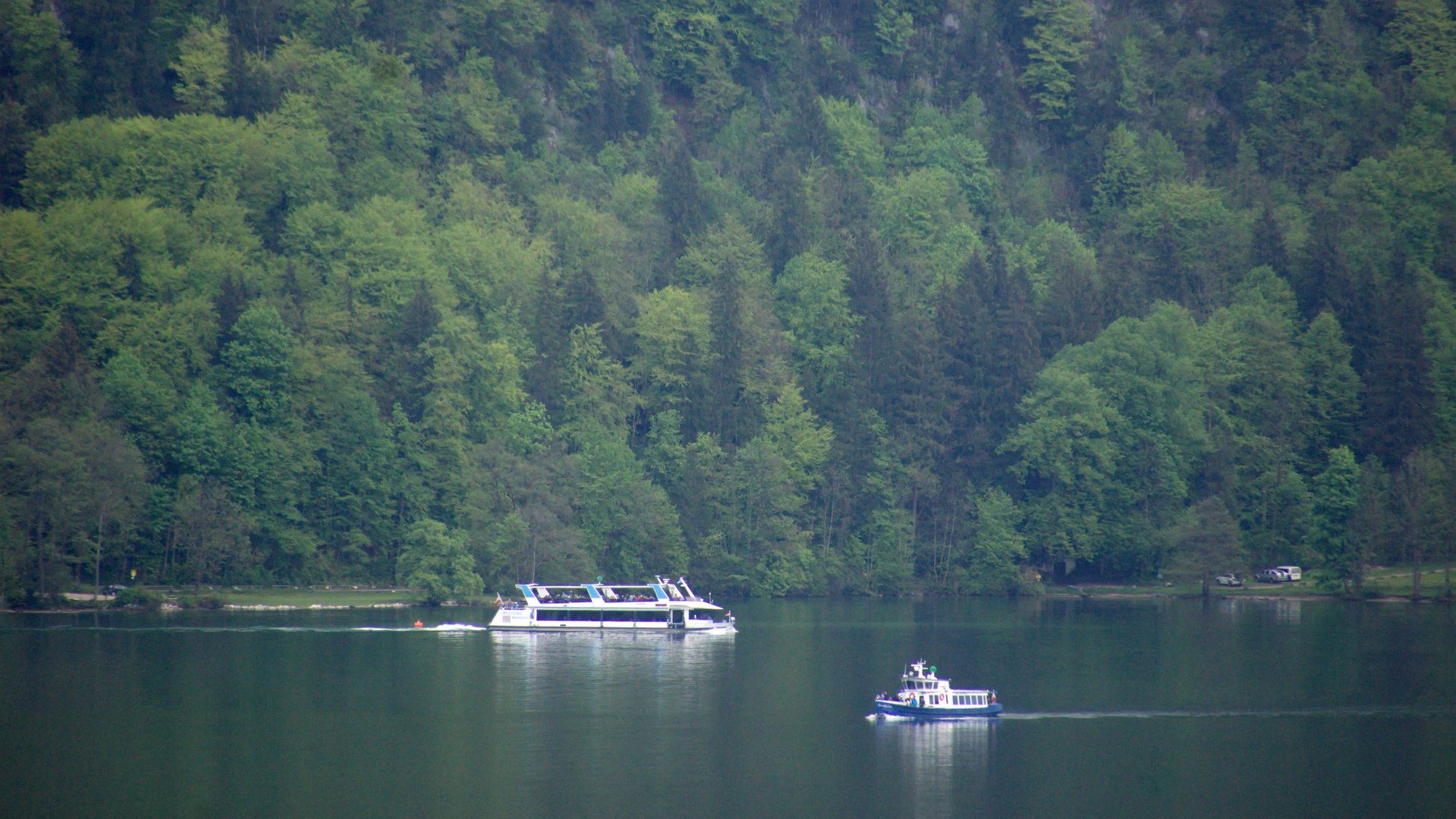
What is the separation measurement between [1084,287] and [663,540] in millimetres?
41317

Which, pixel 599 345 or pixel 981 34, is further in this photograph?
pixel 981 34

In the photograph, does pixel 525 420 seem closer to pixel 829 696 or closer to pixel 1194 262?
pixel 829 696

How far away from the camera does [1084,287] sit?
384ft

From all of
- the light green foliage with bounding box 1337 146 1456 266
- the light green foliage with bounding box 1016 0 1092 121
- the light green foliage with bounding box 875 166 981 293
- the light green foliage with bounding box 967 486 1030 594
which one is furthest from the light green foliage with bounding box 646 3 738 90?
the light green foliage with bounding box 1337 146 1456 266

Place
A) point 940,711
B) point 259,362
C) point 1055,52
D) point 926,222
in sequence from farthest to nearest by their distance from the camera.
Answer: point 1055,52 → point 926,222 → point 259,362 → point 940,711

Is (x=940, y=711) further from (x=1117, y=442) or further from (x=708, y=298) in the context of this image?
(x=708, y=298)

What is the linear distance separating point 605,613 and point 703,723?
33184 millimetres

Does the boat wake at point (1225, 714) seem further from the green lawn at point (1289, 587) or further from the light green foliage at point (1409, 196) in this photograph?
the light green foliage at point (1409, 196)

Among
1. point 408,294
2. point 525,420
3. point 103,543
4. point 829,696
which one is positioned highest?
point 408,294

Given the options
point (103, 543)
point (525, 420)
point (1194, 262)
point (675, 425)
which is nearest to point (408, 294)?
point (525, 420)

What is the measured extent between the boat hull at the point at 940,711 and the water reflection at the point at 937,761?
0.25 m

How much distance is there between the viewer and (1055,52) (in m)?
142

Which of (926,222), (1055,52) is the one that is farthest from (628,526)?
(1055,52)

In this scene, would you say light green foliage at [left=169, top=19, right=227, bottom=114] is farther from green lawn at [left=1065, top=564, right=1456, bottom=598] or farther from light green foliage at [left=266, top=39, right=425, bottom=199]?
green lawn at [left=1065, top=564, right=1456, bottom=598]
